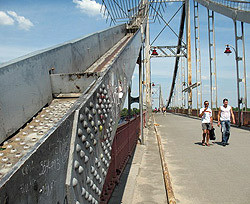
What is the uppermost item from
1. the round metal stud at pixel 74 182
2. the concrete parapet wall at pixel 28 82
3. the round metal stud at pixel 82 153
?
the concrete parapet wall at pixel 28 82

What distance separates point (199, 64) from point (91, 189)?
1264 inches

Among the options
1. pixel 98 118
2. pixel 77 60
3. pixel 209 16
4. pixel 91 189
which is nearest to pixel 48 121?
pixel 98 118

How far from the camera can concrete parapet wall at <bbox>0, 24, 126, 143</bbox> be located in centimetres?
193

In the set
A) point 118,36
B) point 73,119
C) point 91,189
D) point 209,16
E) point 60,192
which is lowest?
point 91,189

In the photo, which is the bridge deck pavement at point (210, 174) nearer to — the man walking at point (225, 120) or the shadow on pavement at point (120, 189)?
the man walking at point (225, 120)

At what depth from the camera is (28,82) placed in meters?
2.24

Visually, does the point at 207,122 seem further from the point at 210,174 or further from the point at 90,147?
the point at 90,147

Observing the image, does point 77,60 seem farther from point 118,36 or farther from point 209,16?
point 209,16

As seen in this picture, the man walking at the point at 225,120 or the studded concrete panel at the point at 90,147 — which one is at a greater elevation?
the studded concrete panel at the point at 90,147

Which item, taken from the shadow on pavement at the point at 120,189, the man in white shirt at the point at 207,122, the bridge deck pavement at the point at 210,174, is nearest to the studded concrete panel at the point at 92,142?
the shadow on pavement at the point at 120,189

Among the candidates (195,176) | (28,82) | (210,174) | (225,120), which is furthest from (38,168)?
(225,120)

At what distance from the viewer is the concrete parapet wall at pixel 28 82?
193 cm

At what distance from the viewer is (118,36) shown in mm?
6926

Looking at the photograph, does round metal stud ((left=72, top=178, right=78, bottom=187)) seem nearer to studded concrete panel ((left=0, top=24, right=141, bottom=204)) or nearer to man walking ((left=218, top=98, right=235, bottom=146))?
studded concrete panel ((left=0, top=24, right=141, bottom=204))
